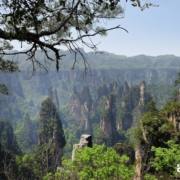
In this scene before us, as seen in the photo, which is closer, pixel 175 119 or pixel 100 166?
pixel 100 166

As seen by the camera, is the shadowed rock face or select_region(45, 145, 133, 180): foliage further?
the shadowed rock face

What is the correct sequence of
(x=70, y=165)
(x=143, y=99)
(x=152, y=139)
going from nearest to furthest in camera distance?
(x=70, y=165)
(x=152, y=139)
(x=143, y=99)

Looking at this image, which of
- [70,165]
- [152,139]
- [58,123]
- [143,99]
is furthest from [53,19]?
[143,99]

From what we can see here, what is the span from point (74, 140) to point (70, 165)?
154m

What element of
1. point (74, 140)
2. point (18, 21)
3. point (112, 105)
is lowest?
point (74, 140)

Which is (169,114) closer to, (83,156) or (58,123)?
(83,156)

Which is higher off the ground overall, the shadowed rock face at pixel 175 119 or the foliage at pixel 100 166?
the shadowed rock face at pixel 175 119

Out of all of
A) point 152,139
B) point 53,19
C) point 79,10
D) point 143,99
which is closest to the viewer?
point 79,10

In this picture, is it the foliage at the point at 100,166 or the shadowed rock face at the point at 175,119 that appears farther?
the shadowed rock face at the point at 175,119

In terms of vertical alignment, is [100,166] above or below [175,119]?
below

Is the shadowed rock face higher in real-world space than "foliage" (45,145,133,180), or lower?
higher

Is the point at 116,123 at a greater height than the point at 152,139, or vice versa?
the point at 152,139

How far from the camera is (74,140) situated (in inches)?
7037

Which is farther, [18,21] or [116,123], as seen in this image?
[116,123]
